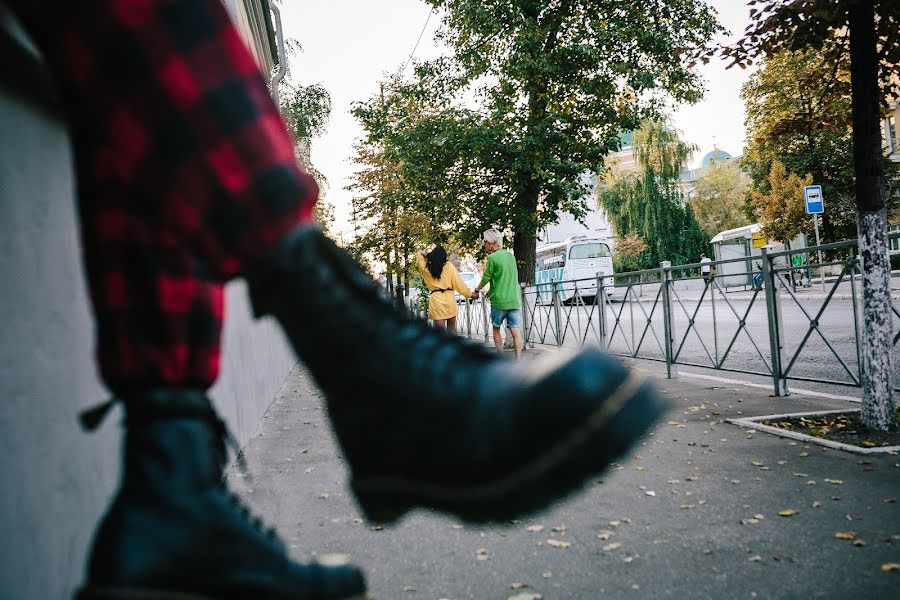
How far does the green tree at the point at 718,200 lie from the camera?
Answer: 2159 inches

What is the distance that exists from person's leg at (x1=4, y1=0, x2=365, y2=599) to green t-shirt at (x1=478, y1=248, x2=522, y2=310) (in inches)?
372

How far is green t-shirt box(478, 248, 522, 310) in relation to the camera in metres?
10.4

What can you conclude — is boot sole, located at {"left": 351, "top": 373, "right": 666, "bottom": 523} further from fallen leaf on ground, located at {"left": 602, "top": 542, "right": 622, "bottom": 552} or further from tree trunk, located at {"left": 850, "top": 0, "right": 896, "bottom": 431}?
tree trunk, located at {"left": 850, "top": 0, "right": 896, "bottom": 431}

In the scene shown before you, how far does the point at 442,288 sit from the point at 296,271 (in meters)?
9.77

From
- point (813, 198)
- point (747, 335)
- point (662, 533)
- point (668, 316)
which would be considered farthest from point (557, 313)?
point (662, 533)

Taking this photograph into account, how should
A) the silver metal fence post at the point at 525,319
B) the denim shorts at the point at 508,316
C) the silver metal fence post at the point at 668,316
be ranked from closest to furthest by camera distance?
1. the silver metal fence post at the point at 668,316
2. the denim shorts at the point at 508,316
3. the silver metal fence post at the point at 525,319

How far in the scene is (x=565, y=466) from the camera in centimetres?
81

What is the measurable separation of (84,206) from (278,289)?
10.9 inches

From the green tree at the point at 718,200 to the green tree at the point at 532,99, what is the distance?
41.3 meters

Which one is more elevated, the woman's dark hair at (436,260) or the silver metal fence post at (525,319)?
the woman's dark hair at (436,260)

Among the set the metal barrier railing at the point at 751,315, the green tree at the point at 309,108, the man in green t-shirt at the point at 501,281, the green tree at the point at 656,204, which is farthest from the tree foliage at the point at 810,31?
the green tree at the point at 656,204

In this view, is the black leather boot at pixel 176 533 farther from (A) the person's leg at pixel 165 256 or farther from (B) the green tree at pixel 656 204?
(B) the green tree at pixel 656 204

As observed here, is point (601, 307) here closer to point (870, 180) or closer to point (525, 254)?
point (525, 254)

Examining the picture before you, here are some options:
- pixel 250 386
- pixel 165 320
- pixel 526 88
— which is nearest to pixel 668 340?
pixel 250 386
